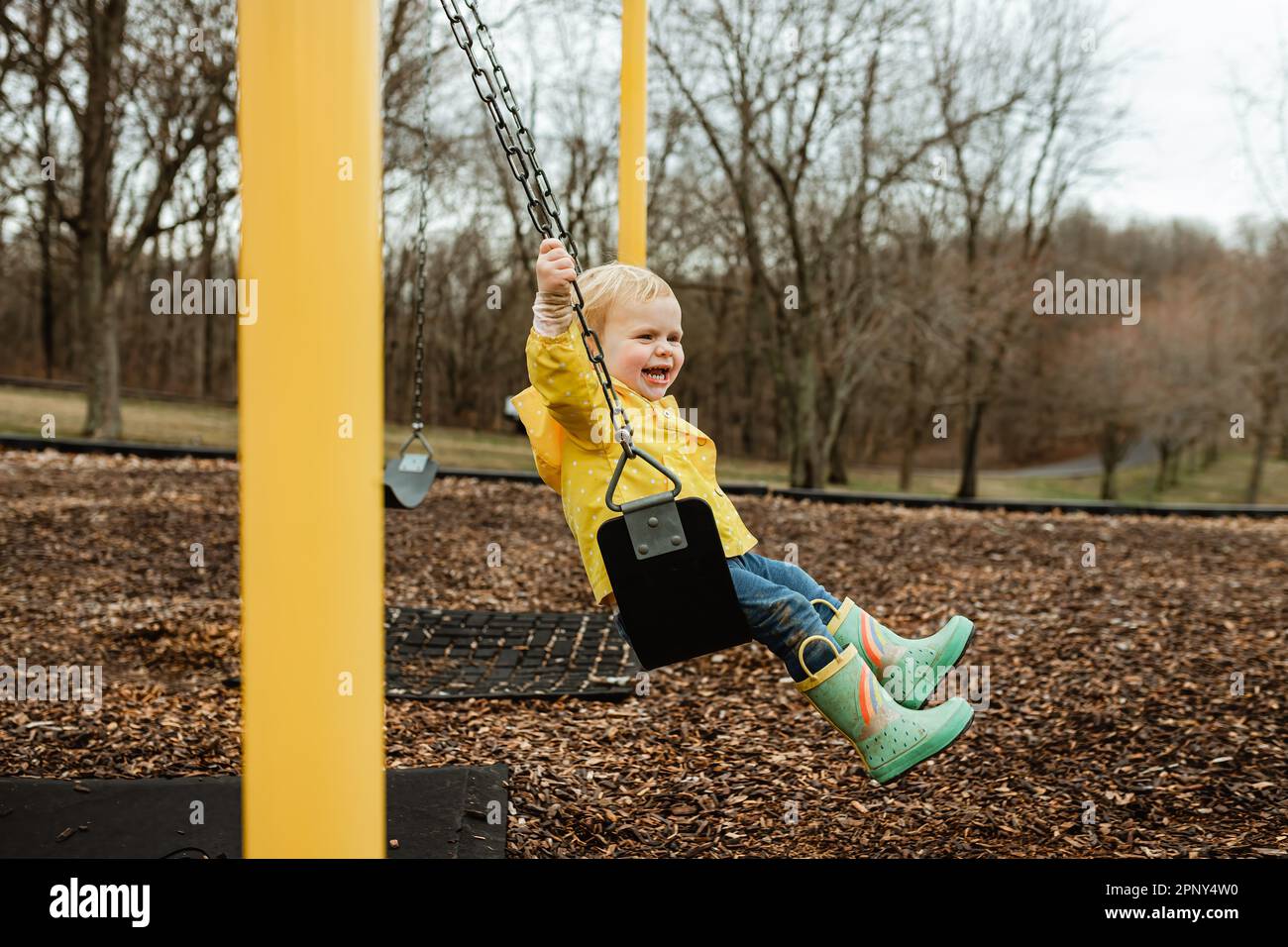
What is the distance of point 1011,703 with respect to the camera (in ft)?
13.8

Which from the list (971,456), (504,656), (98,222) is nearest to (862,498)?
(504,656)

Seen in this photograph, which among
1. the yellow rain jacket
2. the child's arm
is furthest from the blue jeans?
the child's arm

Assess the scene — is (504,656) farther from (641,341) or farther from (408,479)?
(641,341)

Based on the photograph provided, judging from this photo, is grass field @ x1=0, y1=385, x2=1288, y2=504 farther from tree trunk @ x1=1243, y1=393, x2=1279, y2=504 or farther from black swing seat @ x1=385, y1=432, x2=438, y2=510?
black swing seat @ x1=385, y1=432, x2=438, y2=510

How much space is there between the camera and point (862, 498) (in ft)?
33.7

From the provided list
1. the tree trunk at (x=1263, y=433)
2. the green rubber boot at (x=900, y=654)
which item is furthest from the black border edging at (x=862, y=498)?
the tree trunk at (x=1263, y=433)

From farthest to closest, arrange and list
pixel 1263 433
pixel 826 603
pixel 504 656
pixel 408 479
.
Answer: pixel 1263 433 → pixel 504 656 → pixel 408 479 → pixel 826 603

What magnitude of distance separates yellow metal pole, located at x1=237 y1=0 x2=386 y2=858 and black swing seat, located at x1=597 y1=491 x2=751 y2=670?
24.3 inches

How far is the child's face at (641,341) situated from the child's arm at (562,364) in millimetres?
161

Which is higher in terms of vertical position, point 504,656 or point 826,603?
point 826,603

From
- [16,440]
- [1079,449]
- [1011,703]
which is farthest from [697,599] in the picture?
[1079,449]

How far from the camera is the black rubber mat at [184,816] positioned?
8.83 feet

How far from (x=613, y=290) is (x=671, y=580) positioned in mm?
809

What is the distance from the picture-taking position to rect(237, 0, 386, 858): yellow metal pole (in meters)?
1.58
